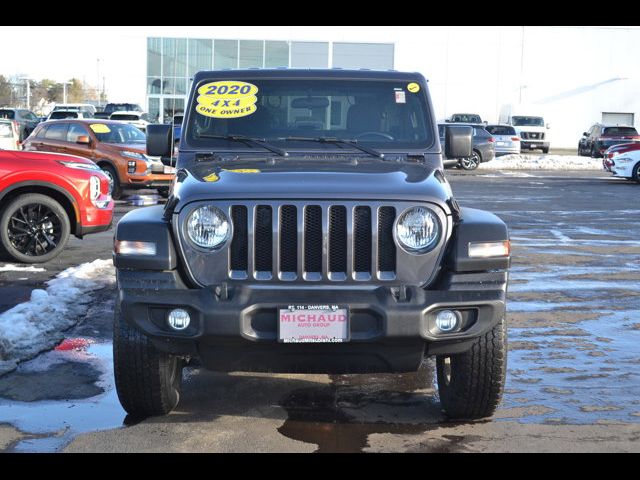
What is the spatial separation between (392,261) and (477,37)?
56.8 m

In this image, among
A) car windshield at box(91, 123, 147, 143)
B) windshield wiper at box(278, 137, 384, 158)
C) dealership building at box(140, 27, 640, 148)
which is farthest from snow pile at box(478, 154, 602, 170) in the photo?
windshield wiper at box(278, 137, 384, 158)

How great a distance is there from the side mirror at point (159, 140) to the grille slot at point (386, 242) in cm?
240

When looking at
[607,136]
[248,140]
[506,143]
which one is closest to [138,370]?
[248,140]

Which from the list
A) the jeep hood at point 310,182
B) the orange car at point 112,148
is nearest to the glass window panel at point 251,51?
the orange car at point 112,148

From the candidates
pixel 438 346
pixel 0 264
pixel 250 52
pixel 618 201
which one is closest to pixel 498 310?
pixel 438 346

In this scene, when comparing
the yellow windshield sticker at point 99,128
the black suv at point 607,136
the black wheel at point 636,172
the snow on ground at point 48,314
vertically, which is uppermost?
the black suv at point 607,136

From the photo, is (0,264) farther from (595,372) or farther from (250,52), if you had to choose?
(250,52)

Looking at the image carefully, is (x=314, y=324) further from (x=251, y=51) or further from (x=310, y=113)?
(x=251, y=51)

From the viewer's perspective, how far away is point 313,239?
5.09 metres

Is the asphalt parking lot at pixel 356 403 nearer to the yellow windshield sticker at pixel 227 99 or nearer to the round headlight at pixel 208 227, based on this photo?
the round headlight at pixel 208 227

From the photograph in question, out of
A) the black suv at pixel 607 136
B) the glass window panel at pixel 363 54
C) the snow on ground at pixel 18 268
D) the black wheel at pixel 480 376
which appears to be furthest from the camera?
the glass window panel at pixel 363 54

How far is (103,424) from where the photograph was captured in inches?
213

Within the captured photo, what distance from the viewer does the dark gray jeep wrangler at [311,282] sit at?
16.1 feet

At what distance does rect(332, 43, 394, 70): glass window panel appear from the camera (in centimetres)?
5856
